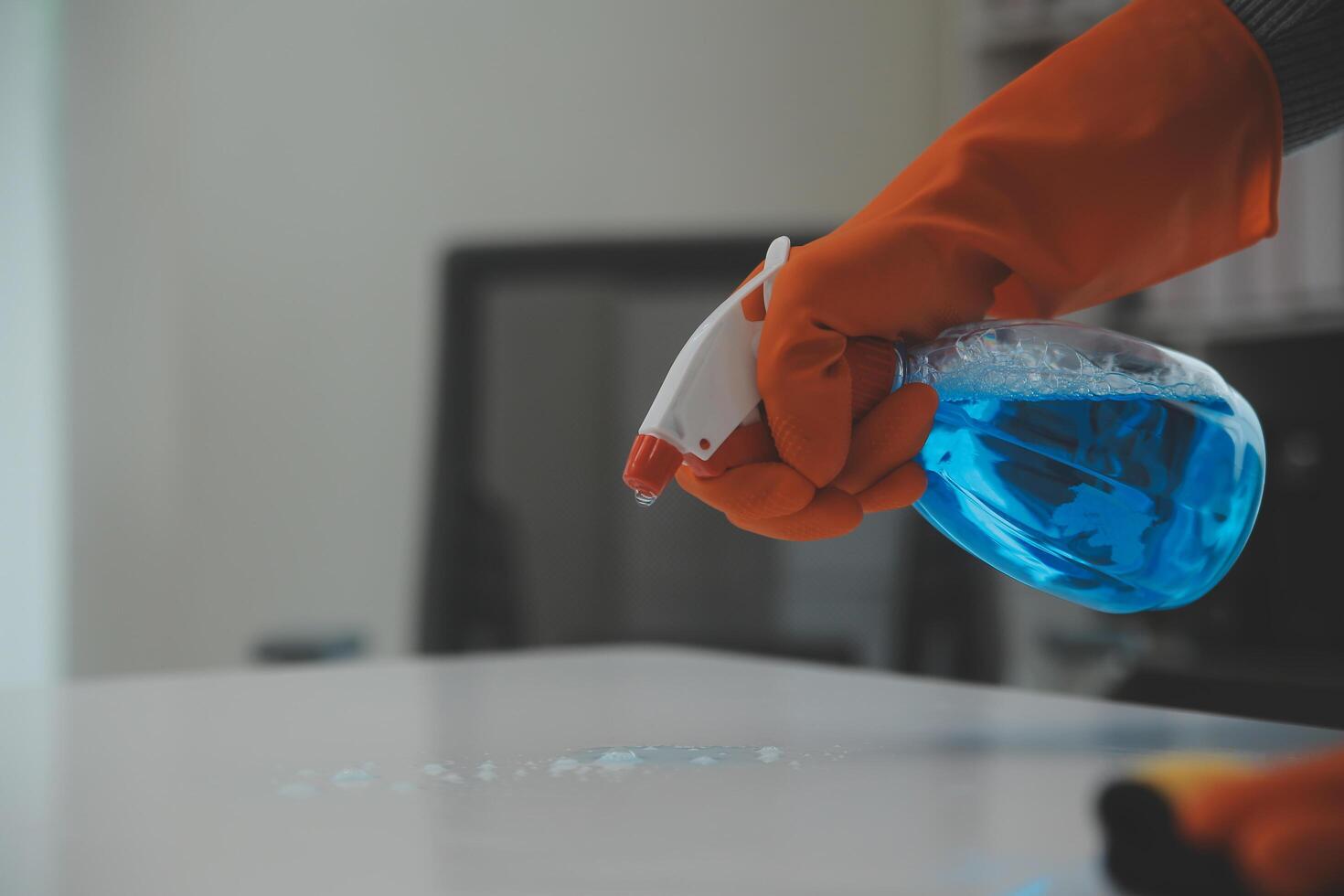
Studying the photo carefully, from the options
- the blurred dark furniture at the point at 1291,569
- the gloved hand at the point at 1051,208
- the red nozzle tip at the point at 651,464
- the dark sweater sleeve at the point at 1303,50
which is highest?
the dark sweater sleeve at the point at 1303,50

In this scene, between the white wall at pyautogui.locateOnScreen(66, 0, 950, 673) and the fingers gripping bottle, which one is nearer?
the fingers gripping bottle

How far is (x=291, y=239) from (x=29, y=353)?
0.35 meters

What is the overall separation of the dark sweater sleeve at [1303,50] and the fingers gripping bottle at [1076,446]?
0.19 metres

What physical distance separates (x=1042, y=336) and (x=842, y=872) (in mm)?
245

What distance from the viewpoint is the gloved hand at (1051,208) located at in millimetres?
516

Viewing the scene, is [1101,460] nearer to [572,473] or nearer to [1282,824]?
[1282,824]

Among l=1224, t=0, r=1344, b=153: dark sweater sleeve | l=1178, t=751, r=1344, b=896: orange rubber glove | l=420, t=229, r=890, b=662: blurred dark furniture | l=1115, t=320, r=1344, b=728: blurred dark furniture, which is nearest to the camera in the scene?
l=1178, t=751, r=1344, b=896: orange rubber glove

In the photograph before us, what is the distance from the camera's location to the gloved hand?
516 millimetres

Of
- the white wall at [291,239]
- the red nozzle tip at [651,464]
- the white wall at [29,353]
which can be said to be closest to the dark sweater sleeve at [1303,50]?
the red nozzle tip at [651,464]

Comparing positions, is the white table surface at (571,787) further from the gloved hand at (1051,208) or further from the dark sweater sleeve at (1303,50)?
the dark sweater sleeve at (1303,50)

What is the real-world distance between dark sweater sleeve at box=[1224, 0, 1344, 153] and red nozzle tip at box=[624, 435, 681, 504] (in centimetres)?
35

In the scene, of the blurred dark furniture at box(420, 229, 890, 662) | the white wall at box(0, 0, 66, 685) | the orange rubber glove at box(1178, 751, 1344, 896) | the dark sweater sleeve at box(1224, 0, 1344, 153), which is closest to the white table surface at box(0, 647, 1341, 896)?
the orange rubber glove at box(1178, 751, 1344, 896)

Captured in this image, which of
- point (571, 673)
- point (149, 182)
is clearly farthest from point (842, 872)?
point (149, 182)

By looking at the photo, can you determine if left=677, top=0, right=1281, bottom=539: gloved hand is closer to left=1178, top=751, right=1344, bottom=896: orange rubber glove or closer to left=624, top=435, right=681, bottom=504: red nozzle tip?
left=624, top=435, right=681, bottom=504: red nozzle tip
